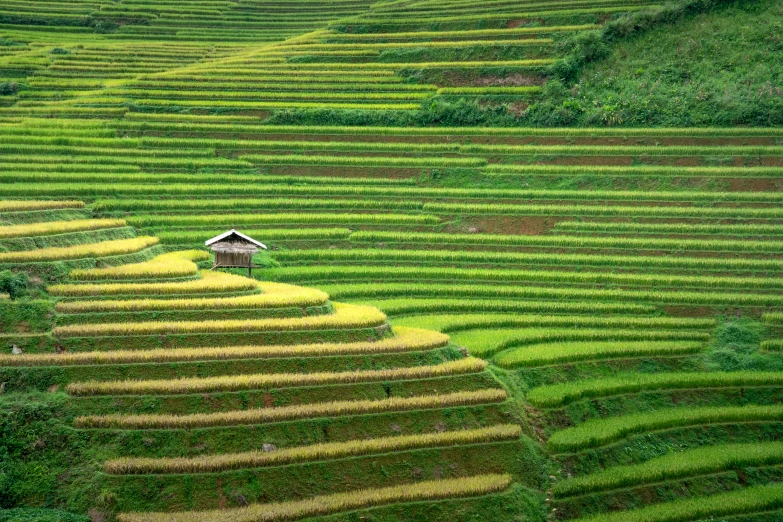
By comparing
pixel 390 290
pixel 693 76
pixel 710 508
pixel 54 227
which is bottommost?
pixel 710 508

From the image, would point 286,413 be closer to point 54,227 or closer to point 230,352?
point 230,352

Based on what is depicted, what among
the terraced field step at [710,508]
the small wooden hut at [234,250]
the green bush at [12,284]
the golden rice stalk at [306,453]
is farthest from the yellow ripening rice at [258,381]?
the small wooden hut at [234,250]

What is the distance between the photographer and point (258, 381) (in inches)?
575

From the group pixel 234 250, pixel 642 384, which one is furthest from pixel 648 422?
pixel 234 250

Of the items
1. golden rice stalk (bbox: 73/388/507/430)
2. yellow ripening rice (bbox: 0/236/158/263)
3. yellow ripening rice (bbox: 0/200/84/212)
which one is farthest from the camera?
yellow ripening rice (bbox: 0/200/84/212)

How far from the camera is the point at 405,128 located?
1237 inches

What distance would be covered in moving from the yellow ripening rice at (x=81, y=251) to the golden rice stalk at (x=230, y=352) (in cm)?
375

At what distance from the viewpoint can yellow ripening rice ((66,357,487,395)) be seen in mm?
14008

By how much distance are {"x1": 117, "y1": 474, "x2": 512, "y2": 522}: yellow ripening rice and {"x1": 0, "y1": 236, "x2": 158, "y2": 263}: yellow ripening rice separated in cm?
787

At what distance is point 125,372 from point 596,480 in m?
8.84

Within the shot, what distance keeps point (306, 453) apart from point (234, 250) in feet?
27.1

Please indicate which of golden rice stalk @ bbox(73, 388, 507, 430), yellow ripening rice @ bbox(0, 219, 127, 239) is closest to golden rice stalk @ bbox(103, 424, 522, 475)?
golden rice stalk @ bbox(73, 388, 507, 430)

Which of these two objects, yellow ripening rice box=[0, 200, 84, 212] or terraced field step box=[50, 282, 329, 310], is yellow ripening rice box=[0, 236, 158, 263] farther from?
yellow ripening rice box=[0, 200, 84, 212]

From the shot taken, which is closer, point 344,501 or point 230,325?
point 344,501
